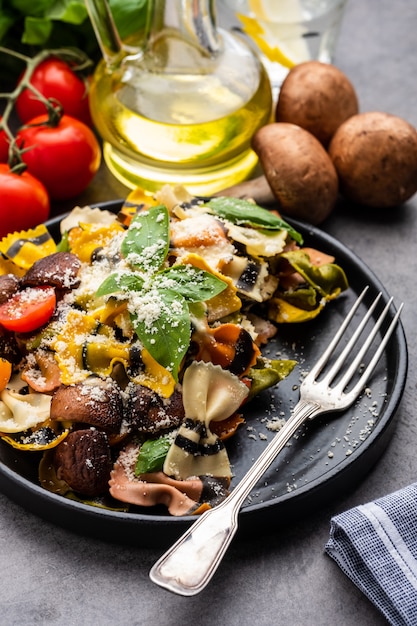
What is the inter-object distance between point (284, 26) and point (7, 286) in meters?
1.60

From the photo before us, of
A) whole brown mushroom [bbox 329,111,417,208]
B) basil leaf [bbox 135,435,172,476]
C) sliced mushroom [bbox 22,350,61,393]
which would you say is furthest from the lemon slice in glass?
basil leaf [bbox 135,435,172,476]

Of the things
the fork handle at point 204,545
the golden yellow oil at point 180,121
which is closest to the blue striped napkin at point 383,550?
the fork handle at point 204,545

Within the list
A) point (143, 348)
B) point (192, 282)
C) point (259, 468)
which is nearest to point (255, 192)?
point (192, 282)

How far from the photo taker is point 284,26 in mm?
3055

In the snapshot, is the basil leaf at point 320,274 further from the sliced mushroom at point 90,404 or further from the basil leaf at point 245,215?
the sliced mushroom at point 90,404

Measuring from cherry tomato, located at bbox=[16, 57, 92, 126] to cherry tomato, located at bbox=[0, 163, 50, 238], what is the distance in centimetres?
43

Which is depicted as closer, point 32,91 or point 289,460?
point 289,460

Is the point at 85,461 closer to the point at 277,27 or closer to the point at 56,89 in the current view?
the point at 56,89

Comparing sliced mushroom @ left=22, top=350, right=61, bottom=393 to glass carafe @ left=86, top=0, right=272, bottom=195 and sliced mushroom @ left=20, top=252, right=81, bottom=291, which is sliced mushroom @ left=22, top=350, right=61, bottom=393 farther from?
glass carafe @ left=86, top=0, right=272, bottom=195

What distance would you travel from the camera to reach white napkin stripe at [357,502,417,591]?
172 cm

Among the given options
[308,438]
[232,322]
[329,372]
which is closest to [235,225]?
[232,322]

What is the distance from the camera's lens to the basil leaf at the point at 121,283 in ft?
6.29

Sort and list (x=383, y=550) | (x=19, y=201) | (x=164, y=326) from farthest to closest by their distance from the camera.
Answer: (x=19, y=201), (x=164, y=326), (x=383, y=550)

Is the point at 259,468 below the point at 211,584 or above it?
above
